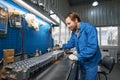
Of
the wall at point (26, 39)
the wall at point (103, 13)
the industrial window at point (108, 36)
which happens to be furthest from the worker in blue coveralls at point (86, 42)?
the industrial window at point (108, 36)

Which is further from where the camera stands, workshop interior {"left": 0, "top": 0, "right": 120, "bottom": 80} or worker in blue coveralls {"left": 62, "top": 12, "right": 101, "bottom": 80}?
worker in blue coveralls {"left": 62, "top": 12, "right": 101, "bottom": 80}

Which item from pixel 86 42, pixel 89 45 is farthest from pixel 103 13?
pixel 89 45

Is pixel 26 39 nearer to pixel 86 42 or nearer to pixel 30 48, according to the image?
pixel 30 48

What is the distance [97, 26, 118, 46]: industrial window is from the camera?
642cm

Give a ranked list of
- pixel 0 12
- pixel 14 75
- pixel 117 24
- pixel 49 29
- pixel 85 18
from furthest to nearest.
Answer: pixel 85 18 → pixel 117 24 → pixel 49 29 → pixel 0 12 → pixel 14 75

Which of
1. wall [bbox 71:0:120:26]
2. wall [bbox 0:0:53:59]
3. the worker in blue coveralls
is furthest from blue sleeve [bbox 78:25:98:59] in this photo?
wall [bbox 71:0:120:26]

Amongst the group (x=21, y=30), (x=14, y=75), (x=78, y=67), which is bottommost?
→ (x=78, y=67)

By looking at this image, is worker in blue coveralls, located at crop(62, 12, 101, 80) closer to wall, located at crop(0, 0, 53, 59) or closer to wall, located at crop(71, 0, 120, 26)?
wall, located at crop(0, 0, 53, 59)

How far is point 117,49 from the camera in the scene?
6332mm

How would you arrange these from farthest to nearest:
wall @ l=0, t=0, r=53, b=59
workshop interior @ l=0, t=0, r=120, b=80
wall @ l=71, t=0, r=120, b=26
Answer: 1. wall @ l=71, t=0, r=120, b=26
2. wall @ l=0, t=0, r=53, b=59
3. workshop interior @ l=0, t=0, r=120, b=80

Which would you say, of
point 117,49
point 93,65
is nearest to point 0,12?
point 93,65

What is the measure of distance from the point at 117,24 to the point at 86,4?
5.79 ft

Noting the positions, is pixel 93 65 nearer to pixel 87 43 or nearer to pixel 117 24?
pixel 87 43

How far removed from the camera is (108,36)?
6.48m
